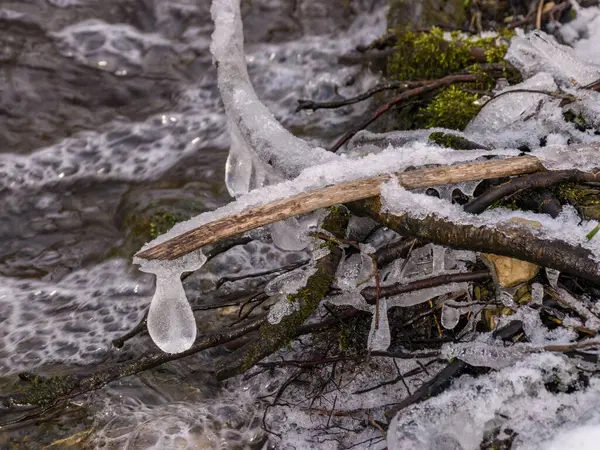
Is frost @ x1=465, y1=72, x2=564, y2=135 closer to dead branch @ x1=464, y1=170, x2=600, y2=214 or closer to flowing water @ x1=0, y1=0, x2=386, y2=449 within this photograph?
dead branch @ x1=464, y1=170, x2=600, y2=214

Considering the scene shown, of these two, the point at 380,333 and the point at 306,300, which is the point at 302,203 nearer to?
the point at 306,300

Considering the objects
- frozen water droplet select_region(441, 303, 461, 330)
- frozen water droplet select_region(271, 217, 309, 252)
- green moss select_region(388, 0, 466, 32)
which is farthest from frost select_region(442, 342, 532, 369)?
green moss select_region(388, 0, 466, 32)

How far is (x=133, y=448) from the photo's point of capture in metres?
2.54

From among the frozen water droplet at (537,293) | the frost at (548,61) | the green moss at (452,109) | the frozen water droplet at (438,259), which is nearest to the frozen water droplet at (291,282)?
the frozen water droplet at (438,259)

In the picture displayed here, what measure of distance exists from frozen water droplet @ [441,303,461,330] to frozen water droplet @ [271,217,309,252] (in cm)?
64

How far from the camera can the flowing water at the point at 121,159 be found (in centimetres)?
278

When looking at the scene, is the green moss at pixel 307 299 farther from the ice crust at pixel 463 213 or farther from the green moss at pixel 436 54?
the green moss at pixel 436 54

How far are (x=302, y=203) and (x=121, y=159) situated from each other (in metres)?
3.07

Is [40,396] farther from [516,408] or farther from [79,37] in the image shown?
[79,37]

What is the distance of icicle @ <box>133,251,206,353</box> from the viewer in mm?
2191

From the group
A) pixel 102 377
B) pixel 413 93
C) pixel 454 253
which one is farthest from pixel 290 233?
pixel 413 93

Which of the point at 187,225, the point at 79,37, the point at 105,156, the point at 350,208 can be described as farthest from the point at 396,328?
the point at 79,37

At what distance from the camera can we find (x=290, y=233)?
7.98 ft

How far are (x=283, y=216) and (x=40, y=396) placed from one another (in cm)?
159
